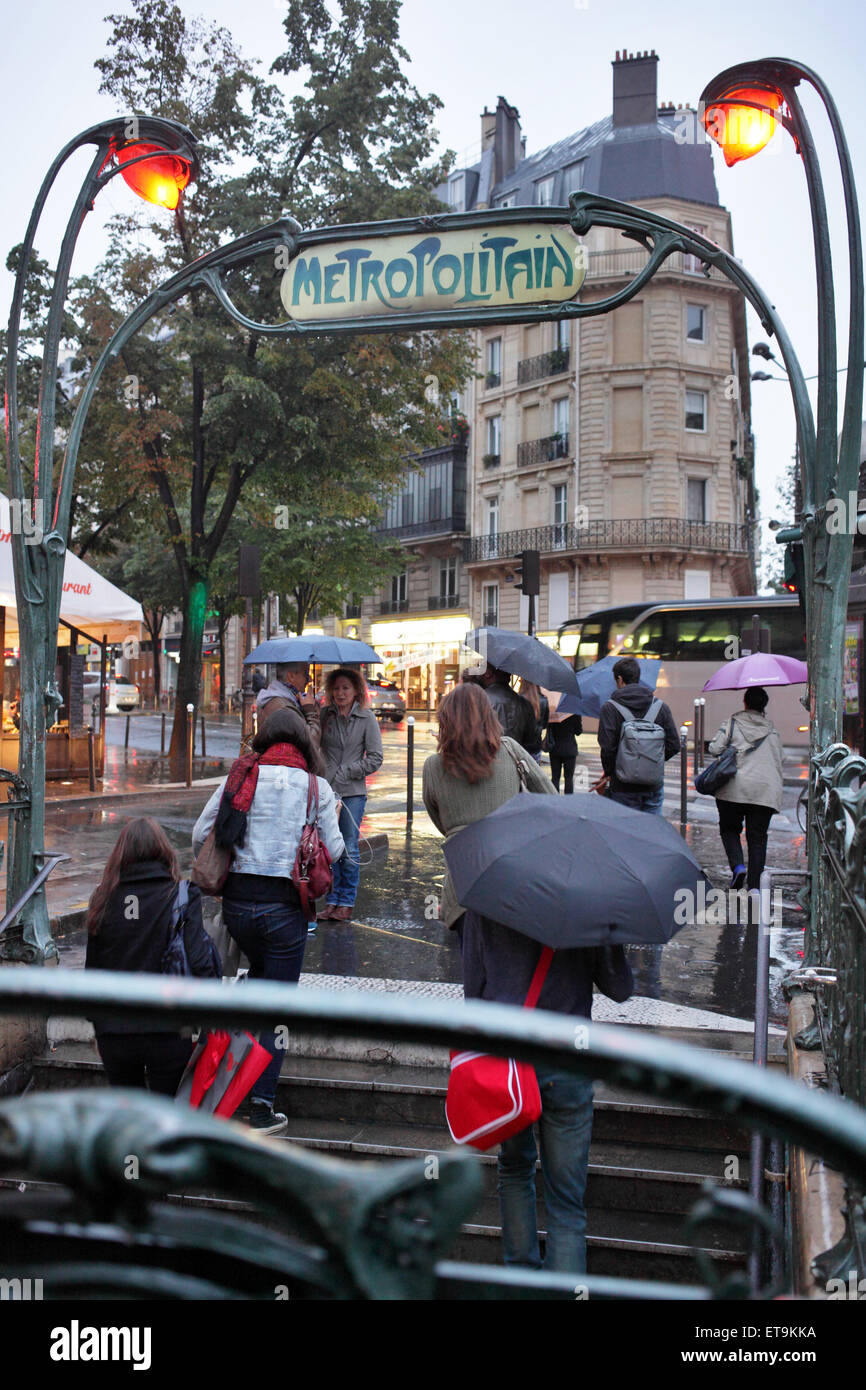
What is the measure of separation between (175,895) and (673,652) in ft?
74.7

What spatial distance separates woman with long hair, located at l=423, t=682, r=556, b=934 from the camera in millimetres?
3674

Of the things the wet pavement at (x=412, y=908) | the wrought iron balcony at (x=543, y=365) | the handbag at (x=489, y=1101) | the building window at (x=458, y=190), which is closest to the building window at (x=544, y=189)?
the building window at (x=458, y=190)

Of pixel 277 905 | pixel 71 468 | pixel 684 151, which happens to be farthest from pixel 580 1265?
pixel 684 151

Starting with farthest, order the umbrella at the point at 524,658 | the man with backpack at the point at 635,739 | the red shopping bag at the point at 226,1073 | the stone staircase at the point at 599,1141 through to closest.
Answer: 1. the man with backpack at the point at 635,739
2. the umbrella at the point at 524,658
3. the stone staircase at the point at 599,1141
4. the red shopping bag at the point at 226,1073

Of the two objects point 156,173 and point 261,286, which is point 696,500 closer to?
point 261,286

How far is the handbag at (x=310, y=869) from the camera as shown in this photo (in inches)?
171

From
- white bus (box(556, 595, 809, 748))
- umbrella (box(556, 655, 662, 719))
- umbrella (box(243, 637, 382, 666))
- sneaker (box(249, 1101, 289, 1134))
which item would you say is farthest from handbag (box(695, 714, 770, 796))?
white bus (box(556, 595, 809, 748))

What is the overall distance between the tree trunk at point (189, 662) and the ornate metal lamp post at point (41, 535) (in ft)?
42.8

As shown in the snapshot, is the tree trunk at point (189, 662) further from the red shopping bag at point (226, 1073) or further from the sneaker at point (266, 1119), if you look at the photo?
the red shopping bag at point (226, 1073)

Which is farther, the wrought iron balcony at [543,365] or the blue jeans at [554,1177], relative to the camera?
the wrought iron balcony at [543,365]

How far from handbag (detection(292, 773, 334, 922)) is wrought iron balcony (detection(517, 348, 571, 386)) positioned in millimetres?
37102

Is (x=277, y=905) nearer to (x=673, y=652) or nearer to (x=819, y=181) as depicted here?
(x=819, y=181)

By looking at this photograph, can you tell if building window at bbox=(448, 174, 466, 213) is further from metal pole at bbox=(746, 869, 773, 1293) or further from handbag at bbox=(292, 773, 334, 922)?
metal pole at bbox=(746, 869, 773, 1293)
